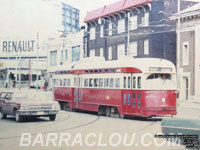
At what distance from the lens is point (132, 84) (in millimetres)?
21328

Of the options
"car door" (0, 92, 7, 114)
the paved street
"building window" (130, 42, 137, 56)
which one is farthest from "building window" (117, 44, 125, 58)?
the paved street

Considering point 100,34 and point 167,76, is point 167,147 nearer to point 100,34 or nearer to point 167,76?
point 167,76

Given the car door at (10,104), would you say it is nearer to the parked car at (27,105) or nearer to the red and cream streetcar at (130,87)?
the parked car at (27,105)

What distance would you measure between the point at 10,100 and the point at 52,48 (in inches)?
2030

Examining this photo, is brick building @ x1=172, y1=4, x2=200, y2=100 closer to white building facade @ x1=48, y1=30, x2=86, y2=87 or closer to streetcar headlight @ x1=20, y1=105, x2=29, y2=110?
white building facade @ x1=48, y1=30, x2=86, y2=87

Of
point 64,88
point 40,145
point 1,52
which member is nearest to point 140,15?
point 64,88

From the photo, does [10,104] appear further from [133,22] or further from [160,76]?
[133,22]

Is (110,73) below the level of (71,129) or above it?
above

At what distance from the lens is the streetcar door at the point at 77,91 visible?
26422mm

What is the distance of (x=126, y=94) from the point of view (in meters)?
21.6

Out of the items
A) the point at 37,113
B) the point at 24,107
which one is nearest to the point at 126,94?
the point at 37,113

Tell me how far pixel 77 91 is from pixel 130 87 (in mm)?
6164

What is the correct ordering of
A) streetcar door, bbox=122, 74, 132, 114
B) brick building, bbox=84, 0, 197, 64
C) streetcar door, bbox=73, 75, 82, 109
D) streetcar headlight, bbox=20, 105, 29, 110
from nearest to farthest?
streetcar headlight, bbox=20, 105, 29, 110, streetcar door, bbox=122, 74, 132, 114, streetcar door, bbox=73, 75, 82, 109, brick building, bbox=84, 0, 197, 64

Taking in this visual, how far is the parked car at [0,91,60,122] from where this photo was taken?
19188mm
